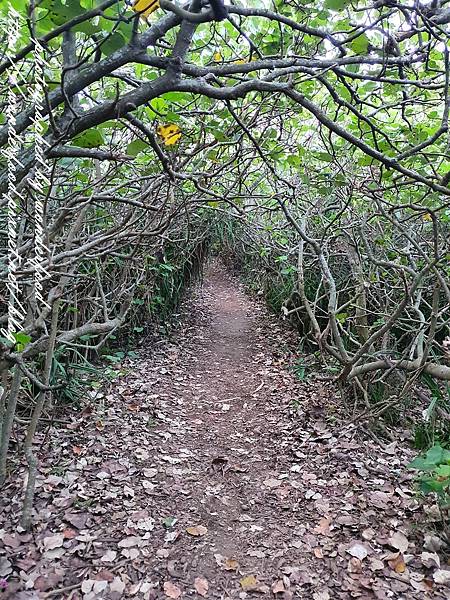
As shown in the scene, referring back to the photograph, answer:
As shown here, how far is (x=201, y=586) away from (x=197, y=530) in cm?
45

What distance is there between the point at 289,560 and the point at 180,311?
603cm

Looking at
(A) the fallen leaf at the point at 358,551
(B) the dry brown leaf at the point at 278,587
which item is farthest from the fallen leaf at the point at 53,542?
(A) the fallen leaf at the point at 358,551

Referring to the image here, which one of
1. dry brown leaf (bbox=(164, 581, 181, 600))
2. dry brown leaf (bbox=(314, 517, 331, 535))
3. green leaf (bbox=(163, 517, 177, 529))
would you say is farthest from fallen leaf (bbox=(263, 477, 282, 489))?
dry brown leaf (bbox=(164, 581, 181, 600))

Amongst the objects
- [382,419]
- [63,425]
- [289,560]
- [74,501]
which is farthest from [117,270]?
[289,560]

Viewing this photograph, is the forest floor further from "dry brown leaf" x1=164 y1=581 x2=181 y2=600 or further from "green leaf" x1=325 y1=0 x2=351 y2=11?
"green leaf" x1=325 y1=0 x2=351 y2=11

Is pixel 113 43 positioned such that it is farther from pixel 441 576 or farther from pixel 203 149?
pixel 441 576

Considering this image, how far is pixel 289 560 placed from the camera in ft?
8.79

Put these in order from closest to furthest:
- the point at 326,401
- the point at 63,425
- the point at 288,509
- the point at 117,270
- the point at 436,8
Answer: the point at 436,8 → the point at 288,509 → the point at 63,425 → the point at 326,401 → the point at 117,270

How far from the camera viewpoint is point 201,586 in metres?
2.50

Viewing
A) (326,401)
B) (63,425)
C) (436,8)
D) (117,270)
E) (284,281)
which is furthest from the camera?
(284,281)

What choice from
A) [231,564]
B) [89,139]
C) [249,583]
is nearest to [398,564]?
[249,583]

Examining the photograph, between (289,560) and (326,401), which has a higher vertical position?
(326,401)

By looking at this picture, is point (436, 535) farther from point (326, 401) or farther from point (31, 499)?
point (31, 499)

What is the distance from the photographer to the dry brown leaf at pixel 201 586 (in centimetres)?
246
